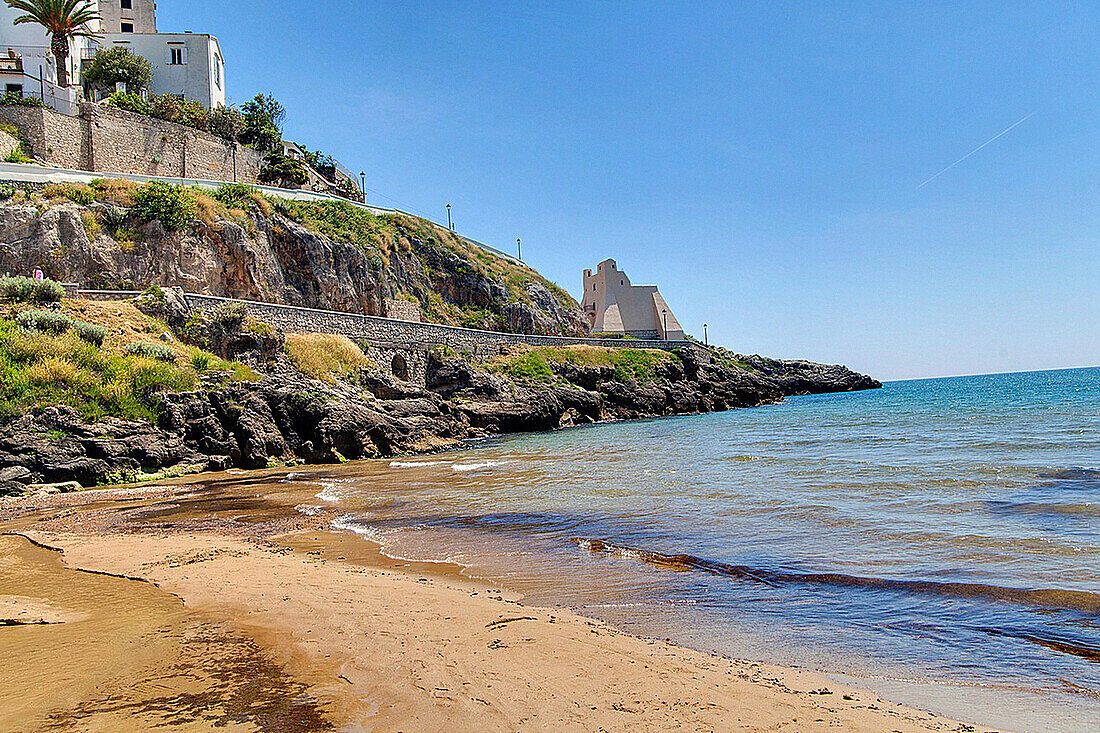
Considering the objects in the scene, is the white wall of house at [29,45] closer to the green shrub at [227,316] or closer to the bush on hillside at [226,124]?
the bush on hillside at [226,124]

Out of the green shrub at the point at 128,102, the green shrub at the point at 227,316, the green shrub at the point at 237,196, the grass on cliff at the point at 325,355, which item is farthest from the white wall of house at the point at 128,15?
the grass on cliff at the point at 325,355

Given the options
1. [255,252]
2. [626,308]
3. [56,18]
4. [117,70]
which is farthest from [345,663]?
[626,308]

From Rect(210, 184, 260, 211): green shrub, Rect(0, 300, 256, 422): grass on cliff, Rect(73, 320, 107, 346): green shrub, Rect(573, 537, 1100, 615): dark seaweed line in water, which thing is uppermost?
Rect(210, 184, 260, 211): green shrub

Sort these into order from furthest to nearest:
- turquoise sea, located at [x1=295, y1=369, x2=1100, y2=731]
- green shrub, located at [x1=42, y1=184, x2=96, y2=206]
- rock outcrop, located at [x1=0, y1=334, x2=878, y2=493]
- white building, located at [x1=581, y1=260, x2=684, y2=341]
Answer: white building, located at [x1=581, y1=260, x2=684, y2=341] → green shrub, located at [x1=42, y1=184, x2=96, y2=206] → rock outcrop, located at [x1=0, y1=334, x2=878, y2=493] → turquoise sea, located at [x1=295, y1=369, x2=1100, y2=731]

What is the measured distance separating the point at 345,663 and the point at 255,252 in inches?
1487

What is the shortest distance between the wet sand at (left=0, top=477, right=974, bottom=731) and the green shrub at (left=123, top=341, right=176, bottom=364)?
16.3 meters

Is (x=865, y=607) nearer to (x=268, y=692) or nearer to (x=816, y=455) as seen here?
(x=268, y=692)

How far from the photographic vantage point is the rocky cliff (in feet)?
106

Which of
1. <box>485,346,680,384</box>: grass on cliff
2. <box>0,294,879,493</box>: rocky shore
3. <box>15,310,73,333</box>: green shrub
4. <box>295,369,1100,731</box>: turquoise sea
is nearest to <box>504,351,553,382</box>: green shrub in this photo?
<box>485,346,680,384</box>: grass on cliff

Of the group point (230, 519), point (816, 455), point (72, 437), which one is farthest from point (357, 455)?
point (816, 455)

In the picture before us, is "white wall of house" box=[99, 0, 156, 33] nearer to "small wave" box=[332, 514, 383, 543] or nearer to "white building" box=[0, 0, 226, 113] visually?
"white building" box=[0, 0, 226, 113]

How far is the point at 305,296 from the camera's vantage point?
136ft

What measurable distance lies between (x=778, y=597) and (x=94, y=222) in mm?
37407

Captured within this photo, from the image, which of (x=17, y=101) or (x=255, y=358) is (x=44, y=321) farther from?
(x=17, y=101)
